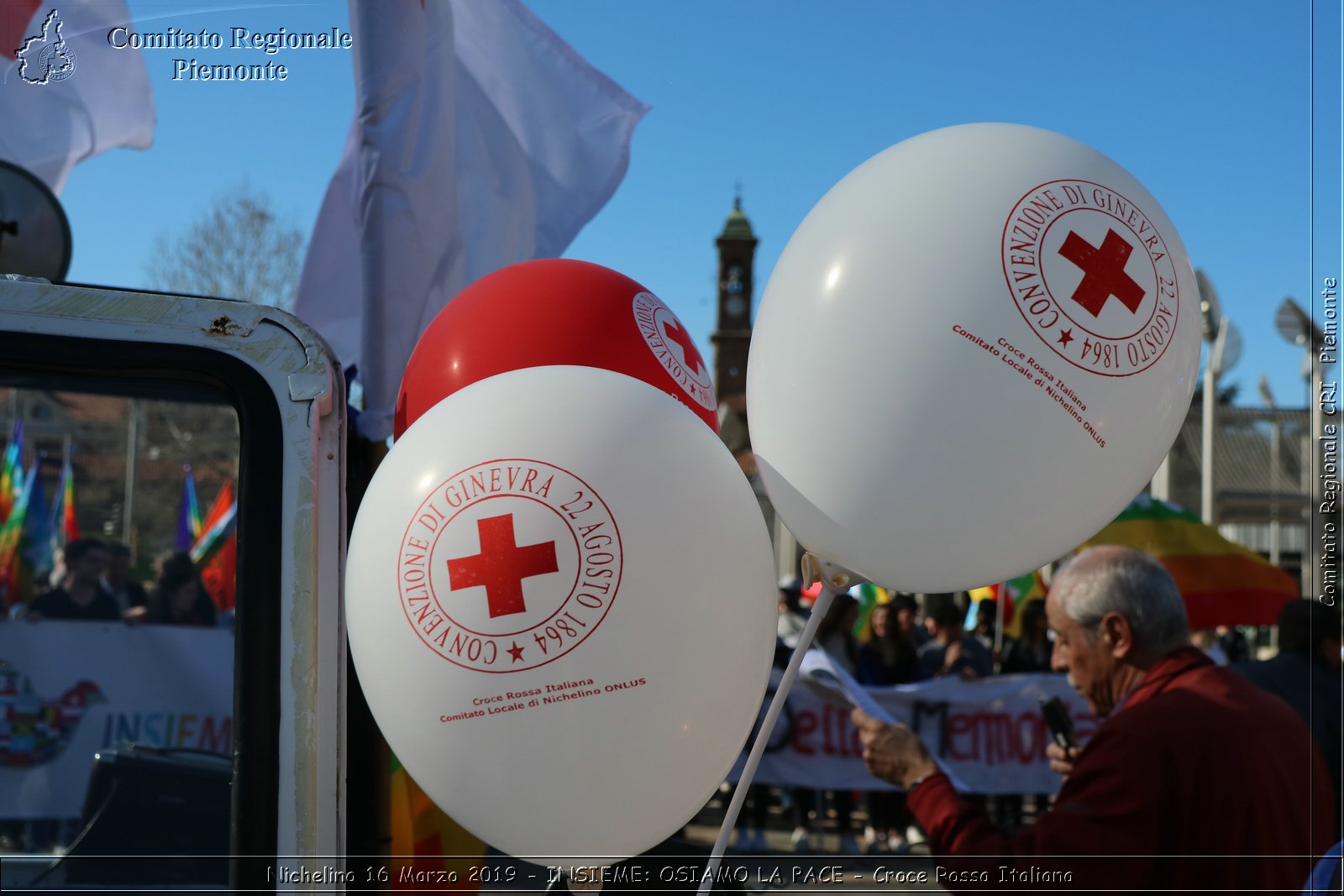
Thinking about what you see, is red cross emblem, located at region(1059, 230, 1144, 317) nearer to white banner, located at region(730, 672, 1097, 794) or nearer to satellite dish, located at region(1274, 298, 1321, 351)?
white banner, located at region(730, 672, 1097, 794)

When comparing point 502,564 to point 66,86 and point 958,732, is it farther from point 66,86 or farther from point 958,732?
point 958,732

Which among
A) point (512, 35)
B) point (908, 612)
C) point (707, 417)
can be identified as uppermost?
point (512, 35)

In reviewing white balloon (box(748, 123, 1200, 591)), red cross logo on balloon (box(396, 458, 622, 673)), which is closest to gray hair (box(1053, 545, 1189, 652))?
white balloon (box(748, 123, 1200, 591))

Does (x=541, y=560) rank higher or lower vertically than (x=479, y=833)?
higher

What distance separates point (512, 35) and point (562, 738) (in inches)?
103

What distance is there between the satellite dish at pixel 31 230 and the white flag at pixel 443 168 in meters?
0.63

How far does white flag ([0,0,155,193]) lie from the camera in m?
3.09

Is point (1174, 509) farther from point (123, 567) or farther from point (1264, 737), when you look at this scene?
point (123, 567)

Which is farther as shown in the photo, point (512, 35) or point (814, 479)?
point (512, 35)

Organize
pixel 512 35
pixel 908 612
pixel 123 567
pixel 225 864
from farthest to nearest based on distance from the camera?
pixel 908 612 < pixel 123 567 < pixel 512 35 < pixel 225 864

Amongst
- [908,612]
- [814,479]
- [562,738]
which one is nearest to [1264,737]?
[814,479]

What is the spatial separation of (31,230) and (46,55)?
1.00 metres

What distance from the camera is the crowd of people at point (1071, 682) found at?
239cm

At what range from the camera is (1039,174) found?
5.21 ft
